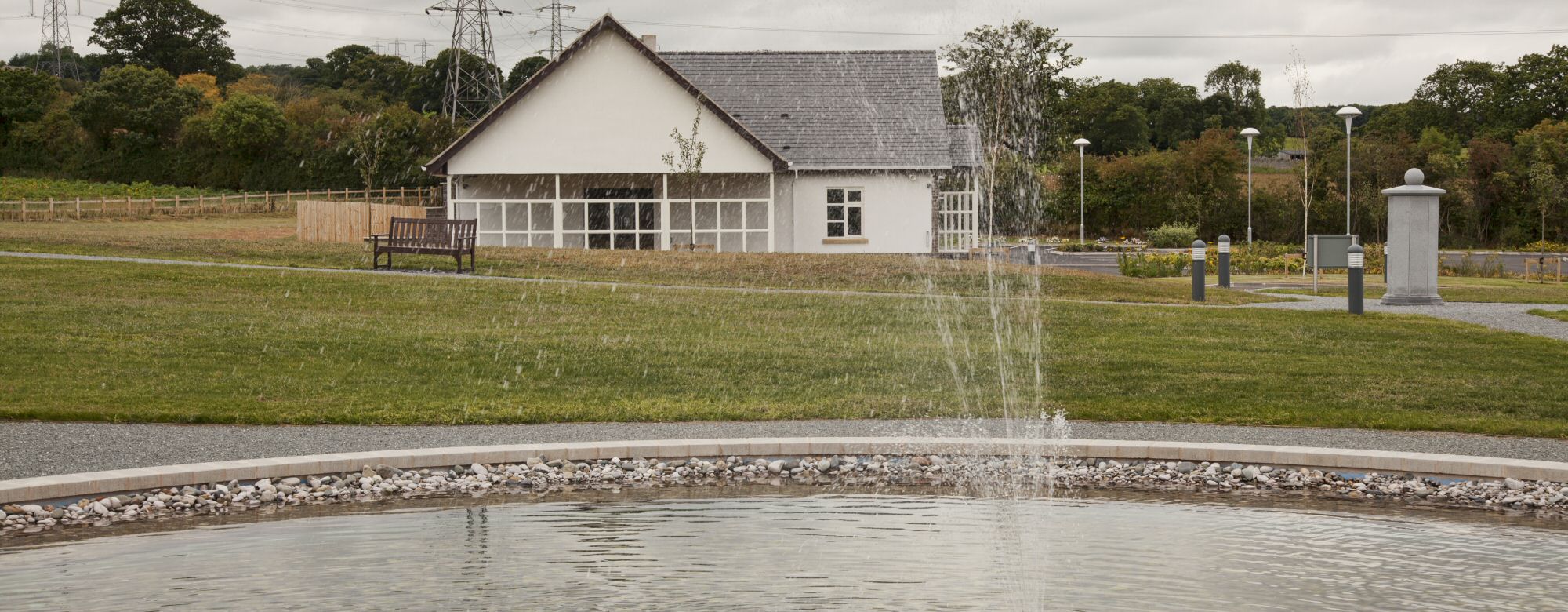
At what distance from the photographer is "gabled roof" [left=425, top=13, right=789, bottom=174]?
3788 centimetres

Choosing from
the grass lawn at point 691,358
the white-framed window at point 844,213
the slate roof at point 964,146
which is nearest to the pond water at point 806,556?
the grass lawn at point 691,358

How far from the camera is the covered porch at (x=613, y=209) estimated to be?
3975 centimetres

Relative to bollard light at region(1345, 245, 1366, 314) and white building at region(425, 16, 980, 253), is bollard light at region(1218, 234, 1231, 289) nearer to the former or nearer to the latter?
bollard light at region(1345, 245, 1366, 314)

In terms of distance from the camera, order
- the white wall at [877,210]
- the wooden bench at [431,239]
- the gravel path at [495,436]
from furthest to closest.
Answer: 1. the white wall at [877,210]
2. the wooden bench at [431,239]
3. the gravel path at [495,436]

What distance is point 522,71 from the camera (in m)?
107

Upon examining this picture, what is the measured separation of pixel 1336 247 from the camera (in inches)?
995

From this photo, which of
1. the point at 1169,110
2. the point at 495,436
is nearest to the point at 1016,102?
the point at 1169,110

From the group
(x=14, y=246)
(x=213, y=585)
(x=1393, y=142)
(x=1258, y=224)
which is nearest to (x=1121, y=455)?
(x=213, y=585)

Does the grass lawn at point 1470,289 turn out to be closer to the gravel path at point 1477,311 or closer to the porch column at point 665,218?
the gravel path at point 1477,311

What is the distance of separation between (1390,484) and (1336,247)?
56.4ft

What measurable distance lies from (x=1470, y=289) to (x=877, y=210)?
1674 centimetres

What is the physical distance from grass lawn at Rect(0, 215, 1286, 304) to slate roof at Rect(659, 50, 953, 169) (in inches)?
342

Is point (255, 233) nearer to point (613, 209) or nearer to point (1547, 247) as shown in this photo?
point (613, 209)

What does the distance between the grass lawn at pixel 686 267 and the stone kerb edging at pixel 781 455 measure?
557 inches
